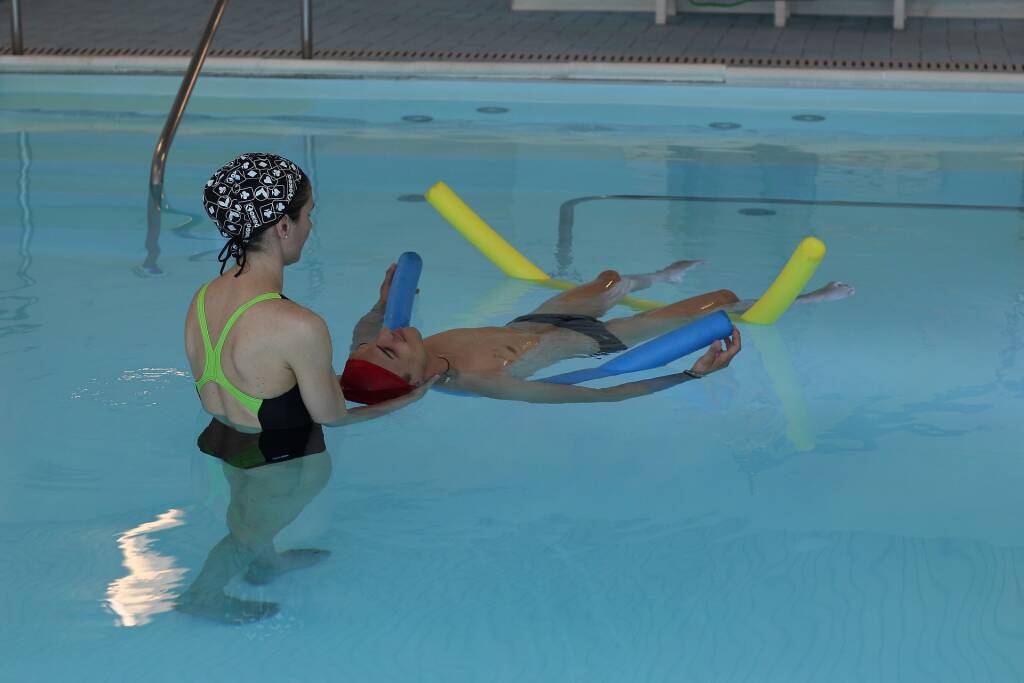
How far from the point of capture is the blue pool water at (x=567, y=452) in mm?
2811

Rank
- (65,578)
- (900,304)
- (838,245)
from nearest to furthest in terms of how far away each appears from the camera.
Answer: (65,578)
(900,304)
(838,245)

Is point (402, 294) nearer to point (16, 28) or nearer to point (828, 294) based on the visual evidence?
point (828, 294)

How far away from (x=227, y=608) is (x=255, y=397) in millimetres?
465

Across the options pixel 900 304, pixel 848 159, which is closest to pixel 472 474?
pixel 900 304

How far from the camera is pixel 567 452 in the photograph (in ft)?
12.0

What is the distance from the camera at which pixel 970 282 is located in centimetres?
490

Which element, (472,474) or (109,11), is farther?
(109,11)

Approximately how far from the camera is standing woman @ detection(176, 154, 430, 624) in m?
2.67

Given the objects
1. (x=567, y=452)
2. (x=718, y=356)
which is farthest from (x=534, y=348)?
(x=718, y=356)

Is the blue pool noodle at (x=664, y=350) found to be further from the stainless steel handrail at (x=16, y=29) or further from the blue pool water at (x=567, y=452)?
the stainless steel handrail at (x=16, y=29)

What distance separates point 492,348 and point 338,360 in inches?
27.8

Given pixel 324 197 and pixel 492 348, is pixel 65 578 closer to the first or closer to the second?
pixel 492 348

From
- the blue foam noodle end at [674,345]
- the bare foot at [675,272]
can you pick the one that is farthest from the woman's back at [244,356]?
the bare foot at [675,272]

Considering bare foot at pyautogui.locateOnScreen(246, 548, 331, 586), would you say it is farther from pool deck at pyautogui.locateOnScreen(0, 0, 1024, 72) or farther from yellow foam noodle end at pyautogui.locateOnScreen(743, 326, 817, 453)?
pool deck at pyautogui.locateOnScreen(0, 0, 1024, 72)
